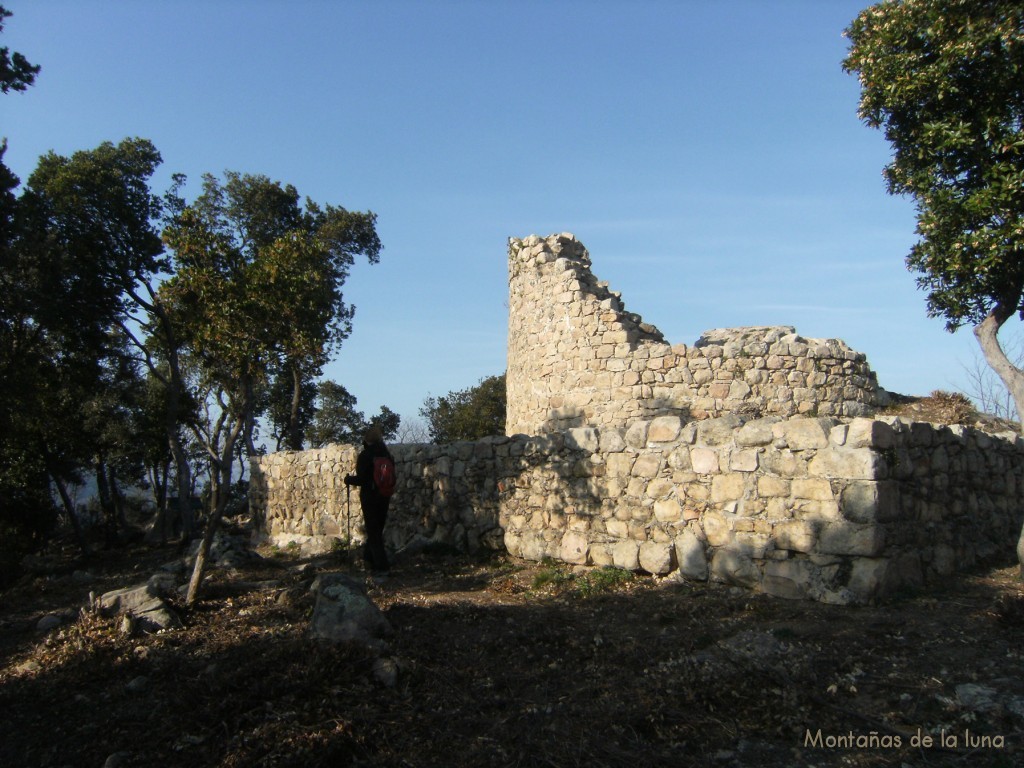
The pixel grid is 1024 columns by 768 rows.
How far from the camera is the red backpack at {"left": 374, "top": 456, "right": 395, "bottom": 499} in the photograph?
31.3 ft

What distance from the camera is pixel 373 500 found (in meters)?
9.62

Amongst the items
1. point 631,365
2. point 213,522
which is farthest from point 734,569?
point 631,365

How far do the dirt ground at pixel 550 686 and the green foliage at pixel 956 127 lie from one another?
3.31m

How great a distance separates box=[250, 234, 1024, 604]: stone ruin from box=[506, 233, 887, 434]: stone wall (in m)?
0.04

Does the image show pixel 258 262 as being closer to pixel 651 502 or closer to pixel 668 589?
pixel 651 502

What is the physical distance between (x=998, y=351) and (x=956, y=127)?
2472 mm

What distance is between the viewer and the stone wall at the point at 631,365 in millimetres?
13734

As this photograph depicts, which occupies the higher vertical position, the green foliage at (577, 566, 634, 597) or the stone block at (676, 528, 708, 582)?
the stone block at (676, 528, 708, 582)

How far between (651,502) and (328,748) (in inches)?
183

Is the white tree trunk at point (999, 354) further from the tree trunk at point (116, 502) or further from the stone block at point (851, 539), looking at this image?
the tree trunk at point (116, 502)

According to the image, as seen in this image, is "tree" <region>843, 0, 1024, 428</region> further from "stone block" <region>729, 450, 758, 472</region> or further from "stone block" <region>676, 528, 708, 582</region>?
"stone block" <region>676, 528, 708, 582</region>

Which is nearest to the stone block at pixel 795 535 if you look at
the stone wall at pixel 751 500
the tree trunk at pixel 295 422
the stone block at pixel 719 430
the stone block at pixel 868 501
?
the stone wall at pixel 751 500

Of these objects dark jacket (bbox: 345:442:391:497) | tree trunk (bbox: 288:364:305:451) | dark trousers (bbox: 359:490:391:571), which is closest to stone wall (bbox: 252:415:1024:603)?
dark trousers (bbox: 359:490:391:571)

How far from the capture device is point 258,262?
9203 mm
